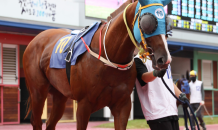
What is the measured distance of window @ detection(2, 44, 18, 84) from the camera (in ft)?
30.3

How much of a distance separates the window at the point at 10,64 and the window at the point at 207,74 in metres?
9.27

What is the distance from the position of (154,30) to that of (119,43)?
52 cm

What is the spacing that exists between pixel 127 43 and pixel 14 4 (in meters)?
6.91

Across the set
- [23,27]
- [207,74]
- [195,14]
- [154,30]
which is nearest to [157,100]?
[154,30]

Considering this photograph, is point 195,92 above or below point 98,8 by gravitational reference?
below

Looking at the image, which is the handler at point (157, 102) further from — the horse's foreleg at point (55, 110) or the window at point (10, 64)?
the window at point (10, 64)

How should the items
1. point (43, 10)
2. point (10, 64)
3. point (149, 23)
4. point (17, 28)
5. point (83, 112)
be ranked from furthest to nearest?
point (10, 64)
point (43, 10)
point (17, 28)
point (83, 112)
point (149, 23)

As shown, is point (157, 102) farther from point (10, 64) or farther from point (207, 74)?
point (207, 74)

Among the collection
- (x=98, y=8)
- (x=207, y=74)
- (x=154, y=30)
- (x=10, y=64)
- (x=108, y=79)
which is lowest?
(x=207, y=74)

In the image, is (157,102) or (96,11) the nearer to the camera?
(157,102)

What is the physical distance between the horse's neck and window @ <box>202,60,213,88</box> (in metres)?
12.2

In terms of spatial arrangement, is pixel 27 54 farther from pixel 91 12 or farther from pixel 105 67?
pixel 91 12

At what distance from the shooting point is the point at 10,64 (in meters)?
9.35

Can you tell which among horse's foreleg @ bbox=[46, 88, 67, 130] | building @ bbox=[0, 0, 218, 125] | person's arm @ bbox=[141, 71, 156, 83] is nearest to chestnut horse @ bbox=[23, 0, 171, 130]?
person's arm @ bbox=[141, 71, 156, 83]
